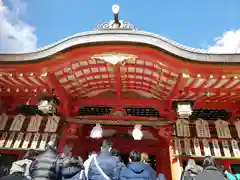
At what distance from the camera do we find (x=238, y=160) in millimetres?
7184

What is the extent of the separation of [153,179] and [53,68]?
3.62 meters

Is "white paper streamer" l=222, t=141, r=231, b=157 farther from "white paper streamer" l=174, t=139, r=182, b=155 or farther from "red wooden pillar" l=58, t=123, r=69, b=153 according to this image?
"red wooden pillar" l=58, t=123, r=69, b=153

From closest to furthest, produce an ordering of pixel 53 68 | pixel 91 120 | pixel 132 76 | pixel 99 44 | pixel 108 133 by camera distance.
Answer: pixel 99 44 → pixel 53 68 → pixel 132 76 → pixel 91 120 → pixel 108 133

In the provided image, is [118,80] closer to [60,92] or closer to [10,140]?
[60,92]

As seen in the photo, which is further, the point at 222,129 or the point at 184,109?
the point at 222,129

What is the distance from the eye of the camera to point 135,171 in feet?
15.4

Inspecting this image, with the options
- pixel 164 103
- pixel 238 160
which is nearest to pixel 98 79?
pixel 164 103

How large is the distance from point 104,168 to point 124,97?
11.2ft

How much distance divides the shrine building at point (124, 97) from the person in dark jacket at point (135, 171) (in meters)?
2.20

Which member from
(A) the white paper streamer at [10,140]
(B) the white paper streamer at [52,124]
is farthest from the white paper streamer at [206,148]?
(A) the white paper streamer at [10,140]

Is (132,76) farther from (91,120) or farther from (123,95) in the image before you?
(91,120)

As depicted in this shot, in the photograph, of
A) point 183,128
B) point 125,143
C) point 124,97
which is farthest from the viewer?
point 125,143

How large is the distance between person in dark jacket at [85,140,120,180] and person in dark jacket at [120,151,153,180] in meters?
0.16

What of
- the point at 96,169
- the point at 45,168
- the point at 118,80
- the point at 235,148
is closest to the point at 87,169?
the point at 96,169
